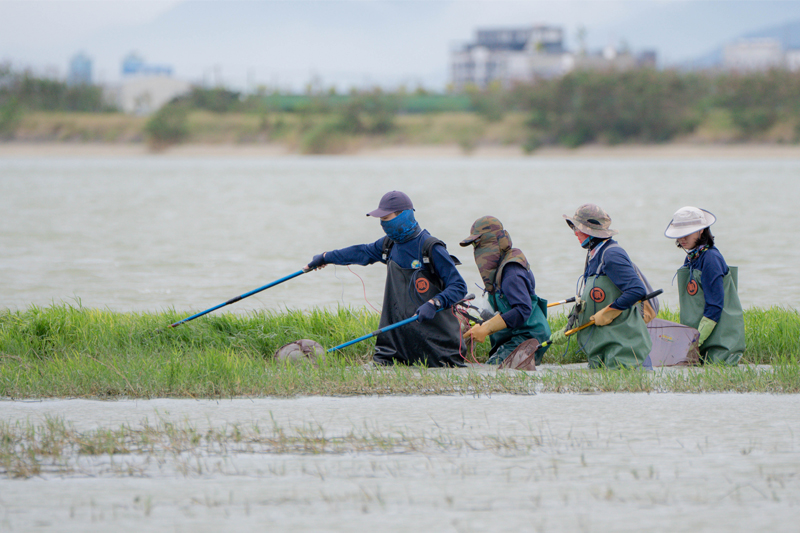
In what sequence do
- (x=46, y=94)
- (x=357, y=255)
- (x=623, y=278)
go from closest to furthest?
(x=623, y=278), (x=357, y=255), (x=46, y=94)

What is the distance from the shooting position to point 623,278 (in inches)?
243

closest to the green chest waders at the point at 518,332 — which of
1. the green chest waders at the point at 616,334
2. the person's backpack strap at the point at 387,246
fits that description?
the green chest waders at the point at 616,334

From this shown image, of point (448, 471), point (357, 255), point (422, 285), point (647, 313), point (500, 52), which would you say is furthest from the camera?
point (500, 52)

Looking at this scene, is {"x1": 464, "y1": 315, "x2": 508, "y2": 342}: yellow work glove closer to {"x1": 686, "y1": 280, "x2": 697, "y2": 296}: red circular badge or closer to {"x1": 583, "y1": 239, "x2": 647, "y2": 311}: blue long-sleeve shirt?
{"x1": 583, "y1": 239, "x2": 647, "y2": 311}: blue long-sleeve shirt

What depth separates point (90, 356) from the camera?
6617mm

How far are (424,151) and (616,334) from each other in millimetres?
73985

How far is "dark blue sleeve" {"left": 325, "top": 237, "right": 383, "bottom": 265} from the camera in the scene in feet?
22.8

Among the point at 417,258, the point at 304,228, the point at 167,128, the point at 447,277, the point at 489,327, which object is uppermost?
the point at 167,128

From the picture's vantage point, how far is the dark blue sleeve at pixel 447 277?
6.30m

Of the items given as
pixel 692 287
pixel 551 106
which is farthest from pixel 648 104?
pixel 692 287

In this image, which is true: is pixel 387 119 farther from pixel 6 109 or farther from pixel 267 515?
pixel 267 515

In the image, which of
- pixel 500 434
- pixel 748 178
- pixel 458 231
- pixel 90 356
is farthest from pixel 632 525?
pixel 748 178

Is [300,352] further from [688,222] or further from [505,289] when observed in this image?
[688,222]

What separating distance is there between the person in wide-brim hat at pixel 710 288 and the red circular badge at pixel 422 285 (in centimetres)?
166
